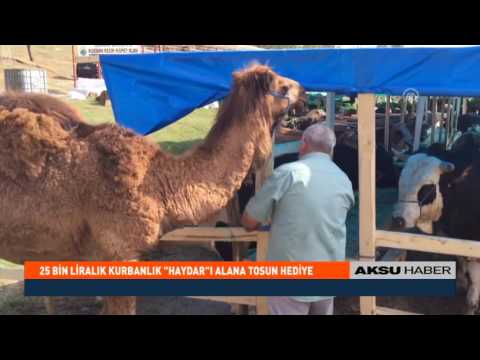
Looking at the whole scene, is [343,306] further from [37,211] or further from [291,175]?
[37,211]

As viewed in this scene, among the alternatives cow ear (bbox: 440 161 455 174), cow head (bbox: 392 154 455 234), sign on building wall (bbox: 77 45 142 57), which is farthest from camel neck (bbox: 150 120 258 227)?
sign on building wall (bbox: 77 45 142 57)

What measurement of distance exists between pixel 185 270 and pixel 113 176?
113 centimetres

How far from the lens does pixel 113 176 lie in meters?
3.98

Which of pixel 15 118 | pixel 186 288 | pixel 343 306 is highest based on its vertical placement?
pixel 15 118

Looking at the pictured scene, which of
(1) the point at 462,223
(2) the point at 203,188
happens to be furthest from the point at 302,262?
(1) the point at 462,223

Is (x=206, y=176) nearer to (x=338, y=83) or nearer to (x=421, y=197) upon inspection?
(x=338, y=83)

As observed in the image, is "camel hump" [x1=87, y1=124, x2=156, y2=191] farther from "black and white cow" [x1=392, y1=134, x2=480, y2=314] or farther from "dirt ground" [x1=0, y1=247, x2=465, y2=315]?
"black and white cow" [x1=392, y1=134, x2=480, y2=314]

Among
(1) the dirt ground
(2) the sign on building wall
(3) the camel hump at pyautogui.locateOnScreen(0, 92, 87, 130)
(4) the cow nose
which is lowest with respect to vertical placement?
(1) the dirt ground

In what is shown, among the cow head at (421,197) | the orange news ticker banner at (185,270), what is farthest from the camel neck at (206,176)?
the cow head at (421,197)

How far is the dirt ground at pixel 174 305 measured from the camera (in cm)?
598

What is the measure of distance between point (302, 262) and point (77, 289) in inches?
77.2

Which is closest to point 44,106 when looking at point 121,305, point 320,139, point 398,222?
point 121,305

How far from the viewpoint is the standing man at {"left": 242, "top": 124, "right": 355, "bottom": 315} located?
148 inches

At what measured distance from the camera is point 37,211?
4.02 metres
